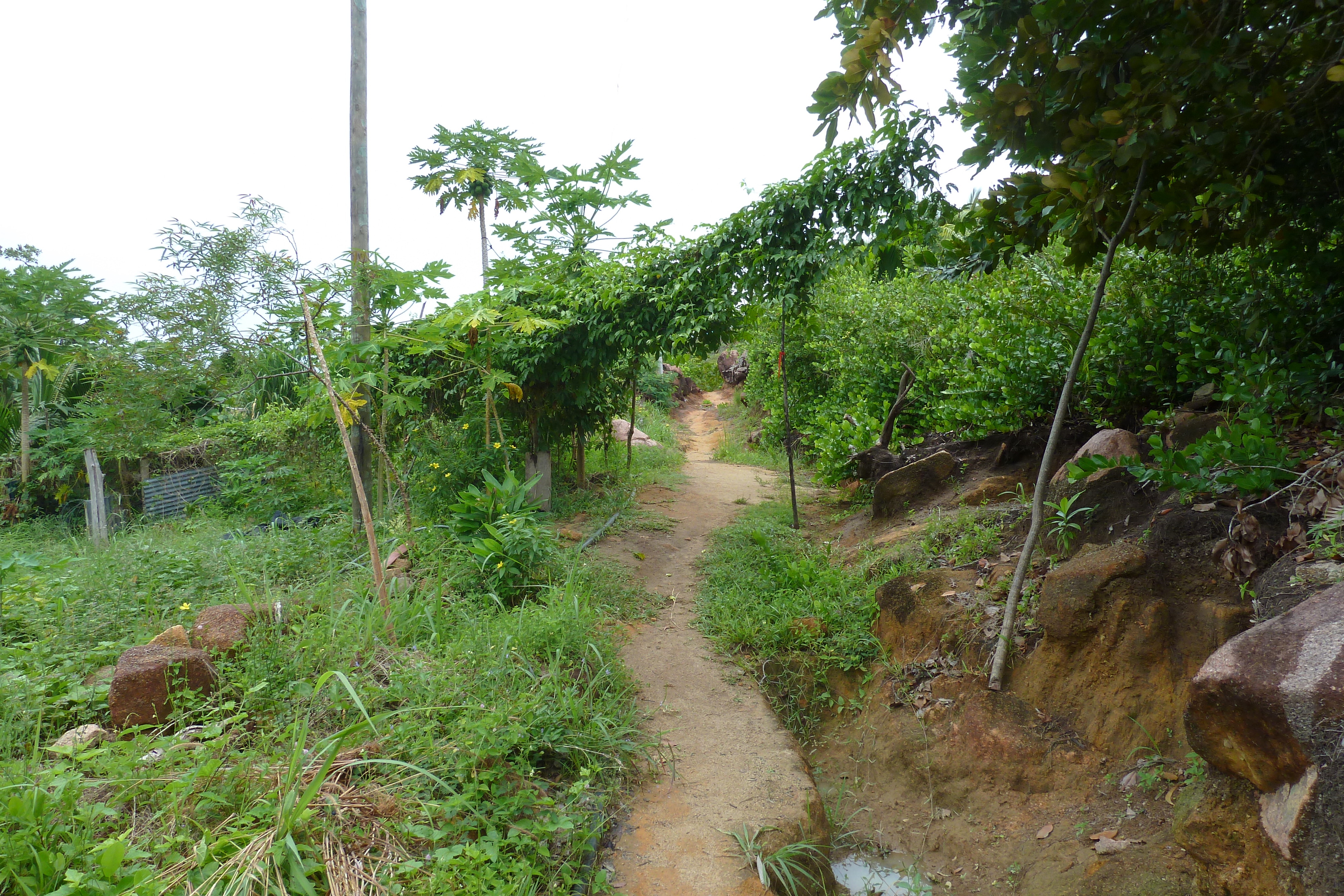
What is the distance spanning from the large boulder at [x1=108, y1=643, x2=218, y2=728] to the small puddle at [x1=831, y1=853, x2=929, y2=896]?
3097mm

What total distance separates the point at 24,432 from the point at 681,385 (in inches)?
647

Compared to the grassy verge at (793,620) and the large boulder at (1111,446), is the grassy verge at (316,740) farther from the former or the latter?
the large boulder at (1111,446)

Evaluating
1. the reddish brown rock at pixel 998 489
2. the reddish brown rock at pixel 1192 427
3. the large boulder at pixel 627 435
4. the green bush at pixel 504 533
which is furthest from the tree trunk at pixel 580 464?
the reddish brown rock at pixel 1192 427

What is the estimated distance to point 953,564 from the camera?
493 cm

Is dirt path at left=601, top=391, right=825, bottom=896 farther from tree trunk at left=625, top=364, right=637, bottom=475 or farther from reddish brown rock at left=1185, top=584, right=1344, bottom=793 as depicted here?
tree trunk at left=625, top=364, right=637, bottom=475

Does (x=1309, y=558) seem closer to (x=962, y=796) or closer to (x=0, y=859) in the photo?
(x=962, y=796)

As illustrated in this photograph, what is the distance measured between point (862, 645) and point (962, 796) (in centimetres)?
127

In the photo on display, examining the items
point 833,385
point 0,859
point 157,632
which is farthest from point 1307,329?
point 833,385

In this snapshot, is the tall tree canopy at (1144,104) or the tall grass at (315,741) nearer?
the tall grass at (315,741)

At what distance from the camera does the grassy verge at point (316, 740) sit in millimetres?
2229

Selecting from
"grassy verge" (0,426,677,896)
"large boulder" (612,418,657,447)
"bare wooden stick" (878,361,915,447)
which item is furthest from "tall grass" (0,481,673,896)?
"large boulder" (612,418,657,447)

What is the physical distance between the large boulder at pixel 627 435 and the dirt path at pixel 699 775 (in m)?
7.73

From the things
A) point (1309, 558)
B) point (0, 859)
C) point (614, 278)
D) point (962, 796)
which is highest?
point (614, 278)

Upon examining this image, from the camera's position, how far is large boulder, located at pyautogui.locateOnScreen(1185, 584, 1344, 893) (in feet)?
6.99
